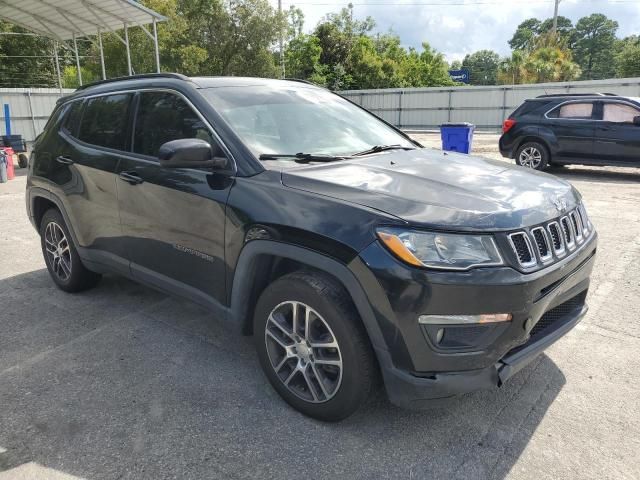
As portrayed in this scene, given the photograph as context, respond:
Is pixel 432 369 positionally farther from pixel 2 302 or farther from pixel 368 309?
pixel 2 302

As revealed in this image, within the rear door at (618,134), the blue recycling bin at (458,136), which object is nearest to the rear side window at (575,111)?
the rear door at (618,134)

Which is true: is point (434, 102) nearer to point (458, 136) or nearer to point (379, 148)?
point (458, 136)

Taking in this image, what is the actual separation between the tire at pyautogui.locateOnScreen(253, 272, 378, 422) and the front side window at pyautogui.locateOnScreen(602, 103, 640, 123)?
9.91m

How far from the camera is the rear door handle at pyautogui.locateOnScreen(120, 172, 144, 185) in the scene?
3.51 metres

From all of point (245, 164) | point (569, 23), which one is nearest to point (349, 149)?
point (245, 164)

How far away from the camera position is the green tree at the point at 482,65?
9582 cm

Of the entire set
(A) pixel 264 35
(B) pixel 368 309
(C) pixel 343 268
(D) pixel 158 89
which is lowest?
(B) pixel 368 309

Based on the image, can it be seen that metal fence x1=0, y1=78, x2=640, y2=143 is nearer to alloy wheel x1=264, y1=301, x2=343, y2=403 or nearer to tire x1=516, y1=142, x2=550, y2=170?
tire x1=516, y1=142, x2=550, y2=170

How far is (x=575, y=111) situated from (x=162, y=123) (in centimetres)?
976

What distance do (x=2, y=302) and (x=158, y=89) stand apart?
249 cm

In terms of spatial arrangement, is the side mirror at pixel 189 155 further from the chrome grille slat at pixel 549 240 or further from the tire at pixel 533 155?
the tire at pixel 533 155

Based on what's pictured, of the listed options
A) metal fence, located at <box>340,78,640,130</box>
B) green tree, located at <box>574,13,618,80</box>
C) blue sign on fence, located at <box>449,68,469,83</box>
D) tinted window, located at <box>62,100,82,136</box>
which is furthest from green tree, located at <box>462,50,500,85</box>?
tinted window, located at <box>62,100,82,136</box>

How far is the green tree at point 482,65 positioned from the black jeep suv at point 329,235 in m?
97.7

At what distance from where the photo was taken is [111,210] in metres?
3.84
